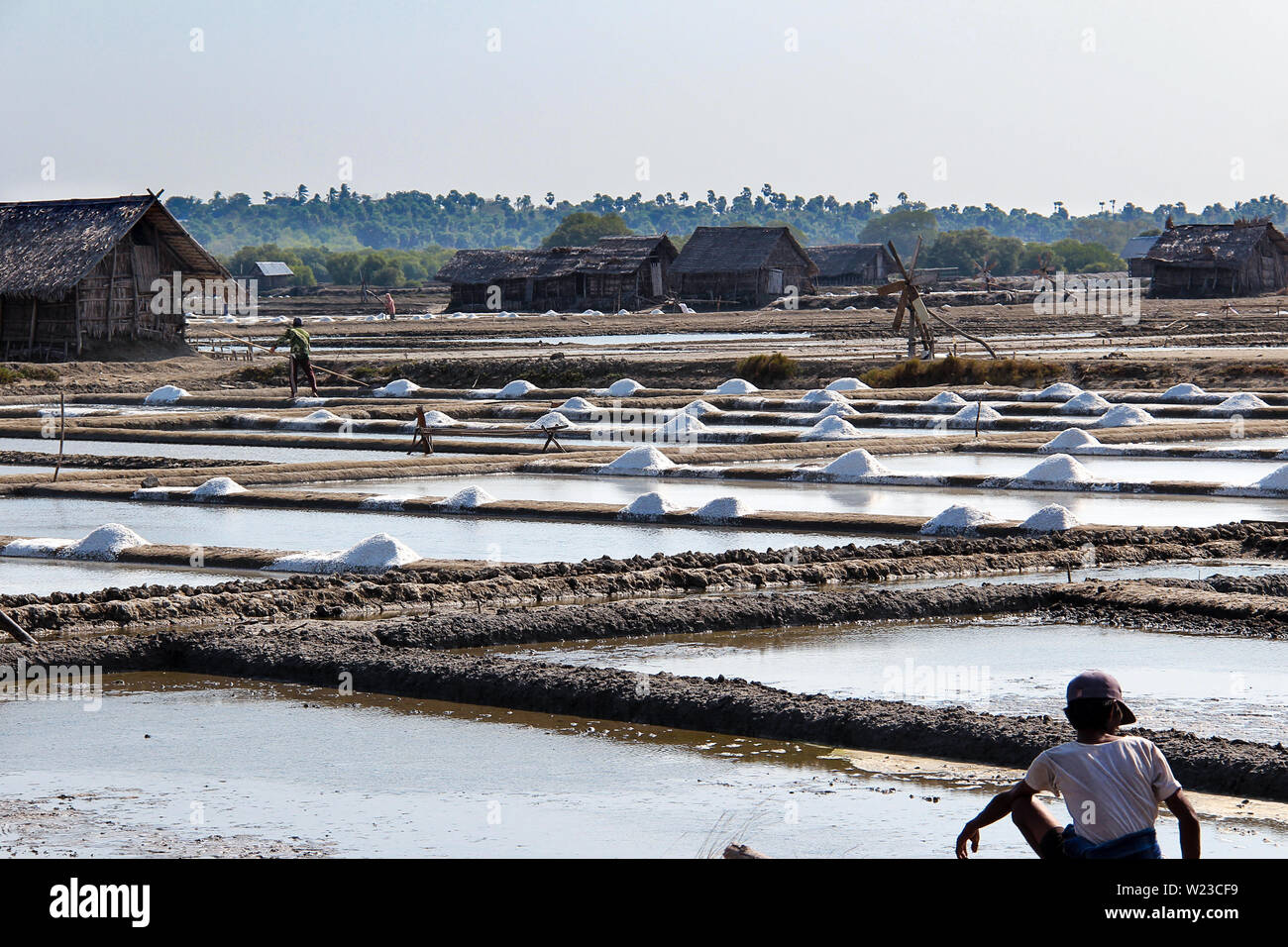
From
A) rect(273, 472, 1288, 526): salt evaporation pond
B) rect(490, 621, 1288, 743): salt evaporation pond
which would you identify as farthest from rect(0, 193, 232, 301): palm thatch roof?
rect(490, 621, 1288, 743): salt evaporation pond

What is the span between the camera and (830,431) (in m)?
18.0

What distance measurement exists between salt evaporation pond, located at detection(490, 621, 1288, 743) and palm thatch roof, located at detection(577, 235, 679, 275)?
45.5 m

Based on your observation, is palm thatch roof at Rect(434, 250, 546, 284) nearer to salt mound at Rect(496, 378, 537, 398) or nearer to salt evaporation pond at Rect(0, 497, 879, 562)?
salt mound at Rect(496, 378, 537, 398)

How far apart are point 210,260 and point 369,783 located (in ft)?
89.5

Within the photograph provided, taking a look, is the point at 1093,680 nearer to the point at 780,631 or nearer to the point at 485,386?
the point at 780,631

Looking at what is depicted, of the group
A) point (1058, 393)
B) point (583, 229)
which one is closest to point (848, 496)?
point (1058, 393)

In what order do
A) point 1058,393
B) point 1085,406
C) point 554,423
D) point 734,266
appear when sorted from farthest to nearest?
point 734,266 → point 1058,393 → point 1085,406 → point 554,423

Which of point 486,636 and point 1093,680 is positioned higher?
point 1093,680

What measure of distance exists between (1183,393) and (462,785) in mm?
17032

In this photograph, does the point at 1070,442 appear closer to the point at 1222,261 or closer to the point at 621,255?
the point at 621,255

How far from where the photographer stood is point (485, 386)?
Answer: 2616 cm

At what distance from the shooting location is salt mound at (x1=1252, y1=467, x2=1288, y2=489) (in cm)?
1263

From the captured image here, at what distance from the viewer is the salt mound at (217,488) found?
1340cm
